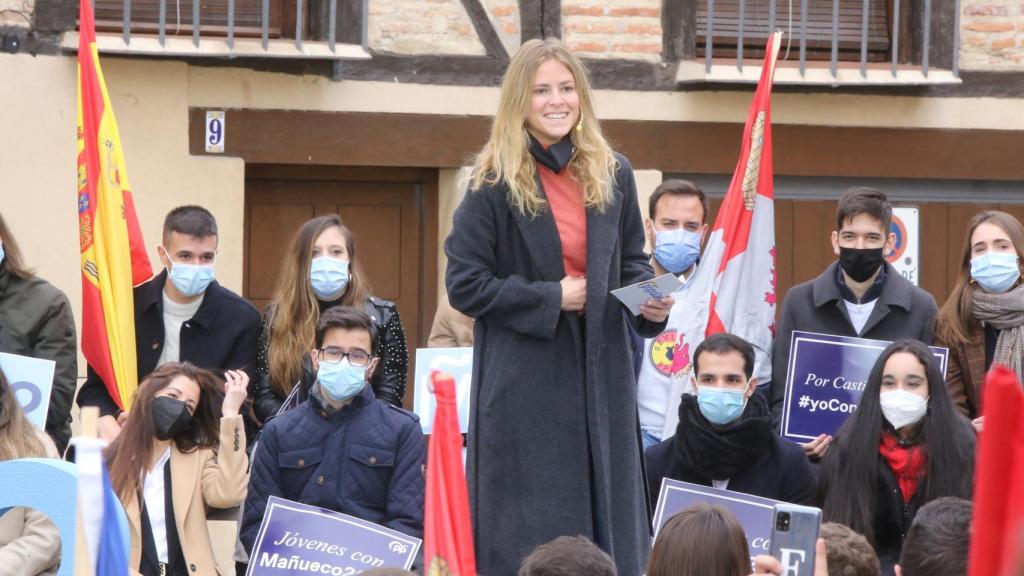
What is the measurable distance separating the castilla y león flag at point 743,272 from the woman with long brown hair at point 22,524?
2.31 metres

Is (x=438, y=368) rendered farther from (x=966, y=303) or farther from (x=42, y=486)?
(x=42, y=486)

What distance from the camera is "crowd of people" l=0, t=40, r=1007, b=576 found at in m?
4.64

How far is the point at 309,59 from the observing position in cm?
977

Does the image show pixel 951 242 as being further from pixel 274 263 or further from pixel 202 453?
pixel 202 453

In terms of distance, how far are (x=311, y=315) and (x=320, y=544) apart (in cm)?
136

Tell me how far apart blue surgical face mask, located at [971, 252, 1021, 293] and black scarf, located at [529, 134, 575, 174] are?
266 centimetres

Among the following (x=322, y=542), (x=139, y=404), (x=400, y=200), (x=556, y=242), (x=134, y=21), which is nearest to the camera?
(x=556, y=242)

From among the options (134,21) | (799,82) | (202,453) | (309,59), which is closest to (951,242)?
(799,82)

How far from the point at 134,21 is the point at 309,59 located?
96cm

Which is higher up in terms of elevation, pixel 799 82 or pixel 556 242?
pixel 799 82

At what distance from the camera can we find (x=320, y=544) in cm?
570

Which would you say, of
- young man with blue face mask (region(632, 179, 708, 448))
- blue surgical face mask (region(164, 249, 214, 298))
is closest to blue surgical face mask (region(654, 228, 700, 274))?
young man with blue face mask (region(632, 179, 708, 448))

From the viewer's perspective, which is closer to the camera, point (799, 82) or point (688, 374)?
point (688, 374)

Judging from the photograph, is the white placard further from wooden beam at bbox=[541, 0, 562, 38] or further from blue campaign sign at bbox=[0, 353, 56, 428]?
blue campaign sign at bbox=[0, 353, 56, 428]
